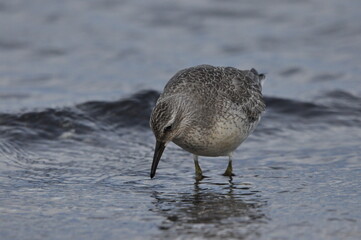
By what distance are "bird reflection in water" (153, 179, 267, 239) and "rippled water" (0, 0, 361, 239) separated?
2 centimetres

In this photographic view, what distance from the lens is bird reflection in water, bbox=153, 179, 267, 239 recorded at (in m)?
6.04

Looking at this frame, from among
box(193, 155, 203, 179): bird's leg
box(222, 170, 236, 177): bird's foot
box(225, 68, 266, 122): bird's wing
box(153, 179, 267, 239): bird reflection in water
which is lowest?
box(153, 179, 267, 239): bird reflection in water

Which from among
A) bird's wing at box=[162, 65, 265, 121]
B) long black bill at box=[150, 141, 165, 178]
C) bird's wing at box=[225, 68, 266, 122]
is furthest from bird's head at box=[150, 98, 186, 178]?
bird's wing at box=[225, 68, 266, 122]

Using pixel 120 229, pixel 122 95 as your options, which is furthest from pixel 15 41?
pixel 120 229

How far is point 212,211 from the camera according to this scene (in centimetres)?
674

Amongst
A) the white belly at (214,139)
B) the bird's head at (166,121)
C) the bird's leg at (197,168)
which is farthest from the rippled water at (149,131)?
the bird's head at (166,121)

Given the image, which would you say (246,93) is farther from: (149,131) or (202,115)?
(149,131)

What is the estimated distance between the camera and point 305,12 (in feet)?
55.9

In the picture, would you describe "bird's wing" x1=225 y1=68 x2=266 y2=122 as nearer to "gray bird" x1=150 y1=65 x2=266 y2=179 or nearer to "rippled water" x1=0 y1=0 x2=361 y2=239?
"gray bird" x1=150 y1=65 x2=266 y2=179

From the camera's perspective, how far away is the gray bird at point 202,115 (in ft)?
24.6

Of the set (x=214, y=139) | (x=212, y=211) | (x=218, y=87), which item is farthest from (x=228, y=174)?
(x=212, y=211)

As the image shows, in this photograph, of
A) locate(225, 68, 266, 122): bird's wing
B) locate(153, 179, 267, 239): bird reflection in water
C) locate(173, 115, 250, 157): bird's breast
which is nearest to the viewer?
locate(153, 179, 267, 239): bird reflection in water

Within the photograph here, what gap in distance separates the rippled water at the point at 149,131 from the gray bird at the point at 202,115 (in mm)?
436

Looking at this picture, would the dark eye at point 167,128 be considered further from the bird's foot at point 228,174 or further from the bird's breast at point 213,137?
the bird's foot at point 228,174
